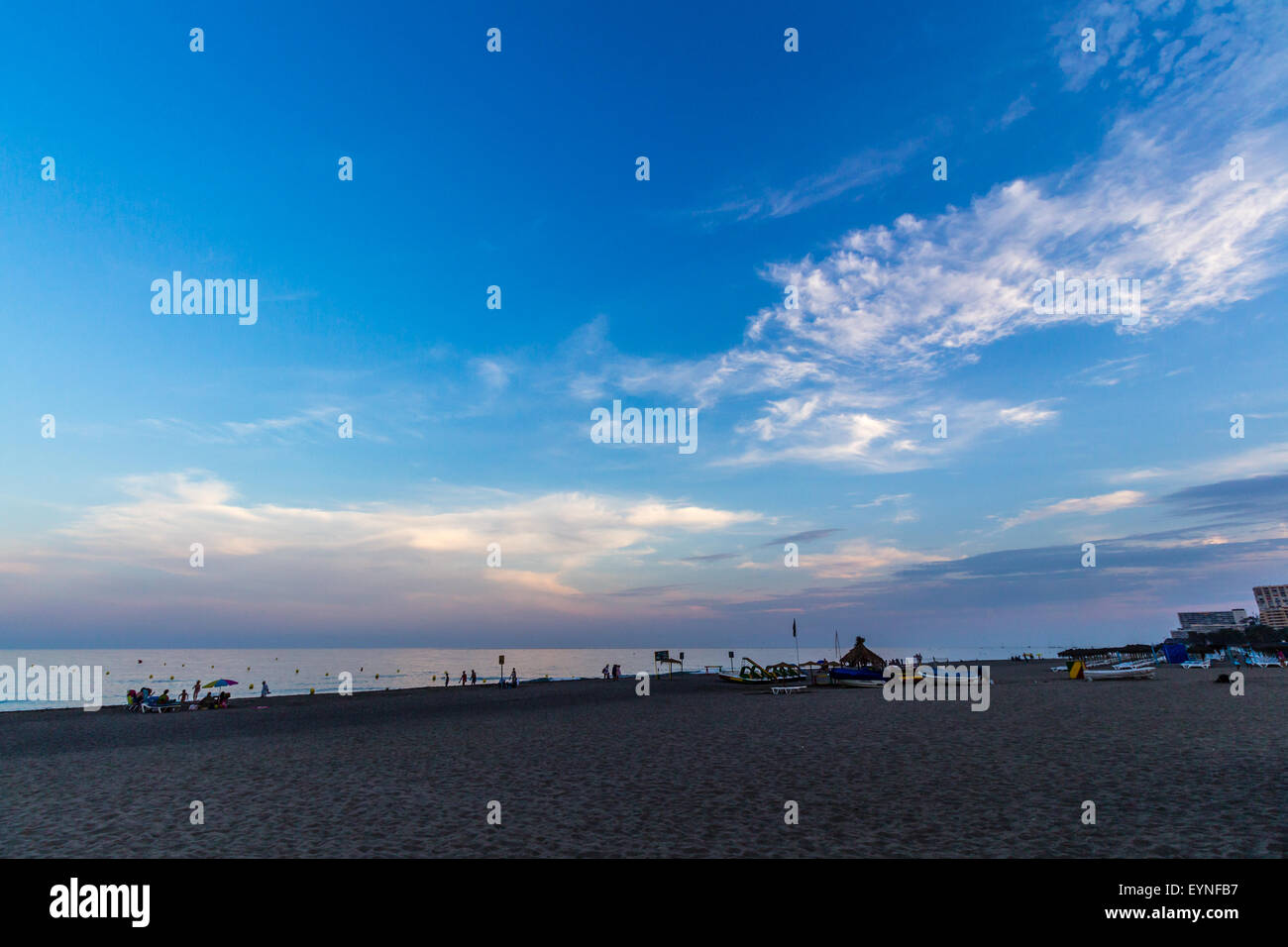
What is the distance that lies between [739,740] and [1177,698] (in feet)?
88.3

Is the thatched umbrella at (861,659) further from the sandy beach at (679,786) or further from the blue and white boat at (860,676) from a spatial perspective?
the sandy beach at (679,786)

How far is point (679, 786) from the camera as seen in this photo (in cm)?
1577

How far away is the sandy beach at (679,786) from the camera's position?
435 inches

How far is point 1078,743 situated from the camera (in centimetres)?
2019

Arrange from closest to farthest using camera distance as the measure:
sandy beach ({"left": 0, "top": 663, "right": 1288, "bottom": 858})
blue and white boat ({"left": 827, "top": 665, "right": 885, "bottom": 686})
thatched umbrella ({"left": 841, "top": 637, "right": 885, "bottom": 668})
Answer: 1. sandy beach ({"left": 0, "top": 663, "right": 1288, "bottom": 858})
2. blue and white boat ({"left": 827, "top": 665, "right": 885, "bottom": 686})
3. thatched umbrella ({"left": 841, "top": 637, "right": 885, "bottom": 668})

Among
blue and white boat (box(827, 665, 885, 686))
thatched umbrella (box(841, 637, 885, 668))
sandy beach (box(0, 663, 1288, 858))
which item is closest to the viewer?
sandy beach (box(0, 663, 1288, 858))

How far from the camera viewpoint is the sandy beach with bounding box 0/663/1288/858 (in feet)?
36.2

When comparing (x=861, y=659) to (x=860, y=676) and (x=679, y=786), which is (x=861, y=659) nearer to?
(x=860, y=676)

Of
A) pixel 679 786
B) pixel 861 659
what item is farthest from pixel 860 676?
pixel 679 786

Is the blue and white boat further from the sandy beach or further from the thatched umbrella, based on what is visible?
the sandy beach

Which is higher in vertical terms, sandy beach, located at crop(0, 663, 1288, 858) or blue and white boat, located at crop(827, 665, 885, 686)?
sandy beach, located at crop(0, 663, 1288, 858)

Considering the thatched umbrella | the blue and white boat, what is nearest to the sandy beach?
the blue and white boat
